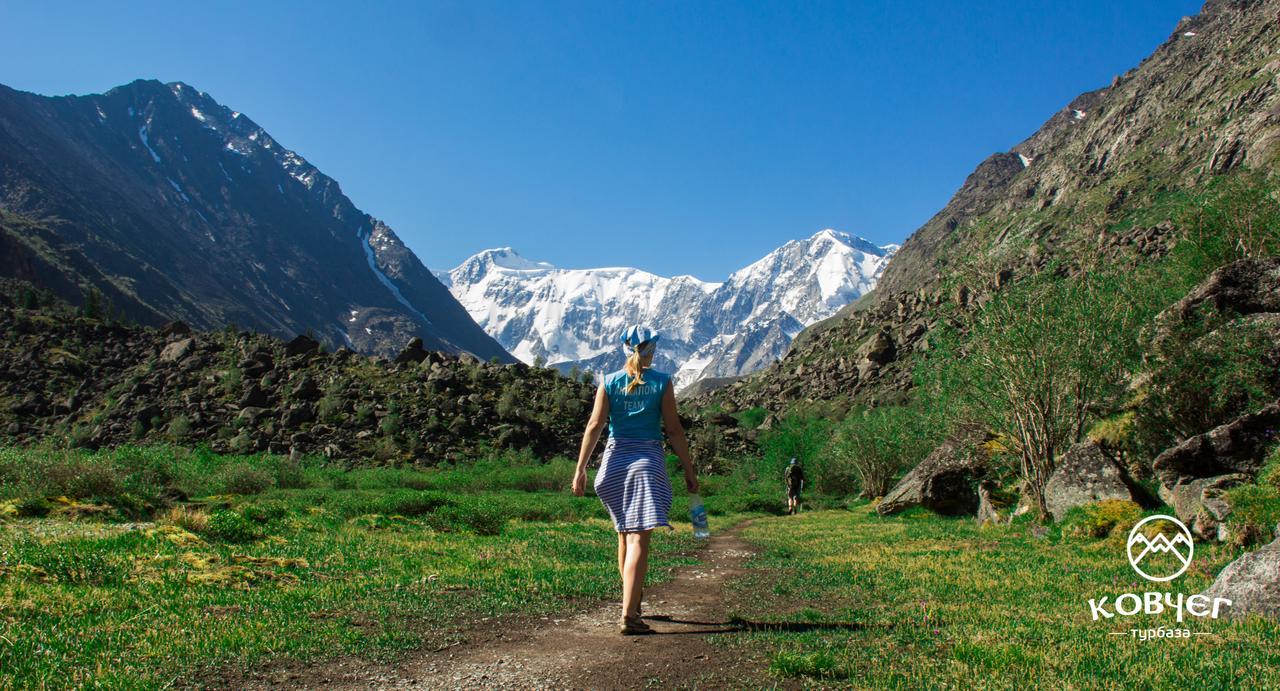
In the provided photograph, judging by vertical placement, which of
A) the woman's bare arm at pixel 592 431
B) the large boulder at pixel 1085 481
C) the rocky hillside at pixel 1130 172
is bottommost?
the large boulder at pixel 1085 481

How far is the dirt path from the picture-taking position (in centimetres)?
560

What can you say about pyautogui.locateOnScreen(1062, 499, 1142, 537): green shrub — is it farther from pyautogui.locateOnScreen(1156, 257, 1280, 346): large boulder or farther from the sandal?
the sandal

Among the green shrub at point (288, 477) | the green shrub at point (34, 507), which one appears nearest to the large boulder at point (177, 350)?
the green shrub at point (288, 477)

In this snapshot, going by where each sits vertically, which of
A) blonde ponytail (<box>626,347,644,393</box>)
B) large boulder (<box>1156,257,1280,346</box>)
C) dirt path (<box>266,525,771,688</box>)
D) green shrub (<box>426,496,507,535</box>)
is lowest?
green shrub (<box>426,496,507,535</box>)

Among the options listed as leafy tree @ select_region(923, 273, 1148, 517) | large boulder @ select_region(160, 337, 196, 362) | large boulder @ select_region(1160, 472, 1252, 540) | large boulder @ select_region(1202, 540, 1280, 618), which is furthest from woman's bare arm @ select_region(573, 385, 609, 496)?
large boulder @ select_region(160, 337, 196, 362)

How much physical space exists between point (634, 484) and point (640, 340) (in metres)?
1.58

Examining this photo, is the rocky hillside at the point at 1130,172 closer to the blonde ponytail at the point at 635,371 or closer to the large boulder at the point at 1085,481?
the large boulder at the point at 1085,481

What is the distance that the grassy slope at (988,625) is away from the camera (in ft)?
17.4

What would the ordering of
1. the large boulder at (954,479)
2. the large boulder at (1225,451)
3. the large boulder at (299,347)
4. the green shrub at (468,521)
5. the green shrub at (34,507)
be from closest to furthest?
the large boulder at (1225,451) → the green shrub at (34,507) → the green shrub at (468,521) → the large boulder at (954,479) → the large boulder at (299,347)

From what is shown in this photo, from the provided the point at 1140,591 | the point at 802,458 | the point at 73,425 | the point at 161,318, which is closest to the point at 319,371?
the point at 73,425

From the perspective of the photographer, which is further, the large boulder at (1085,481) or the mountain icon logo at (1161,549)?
the large boulder at (1085,481)

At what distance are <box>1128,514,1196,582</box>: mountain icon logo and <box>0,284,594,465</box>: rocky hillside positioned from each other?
146 feet

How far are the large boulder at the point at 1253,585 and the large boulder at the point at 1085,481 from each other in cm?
942

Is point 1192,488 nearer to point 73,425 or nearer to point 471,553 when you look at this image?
point 471,553
